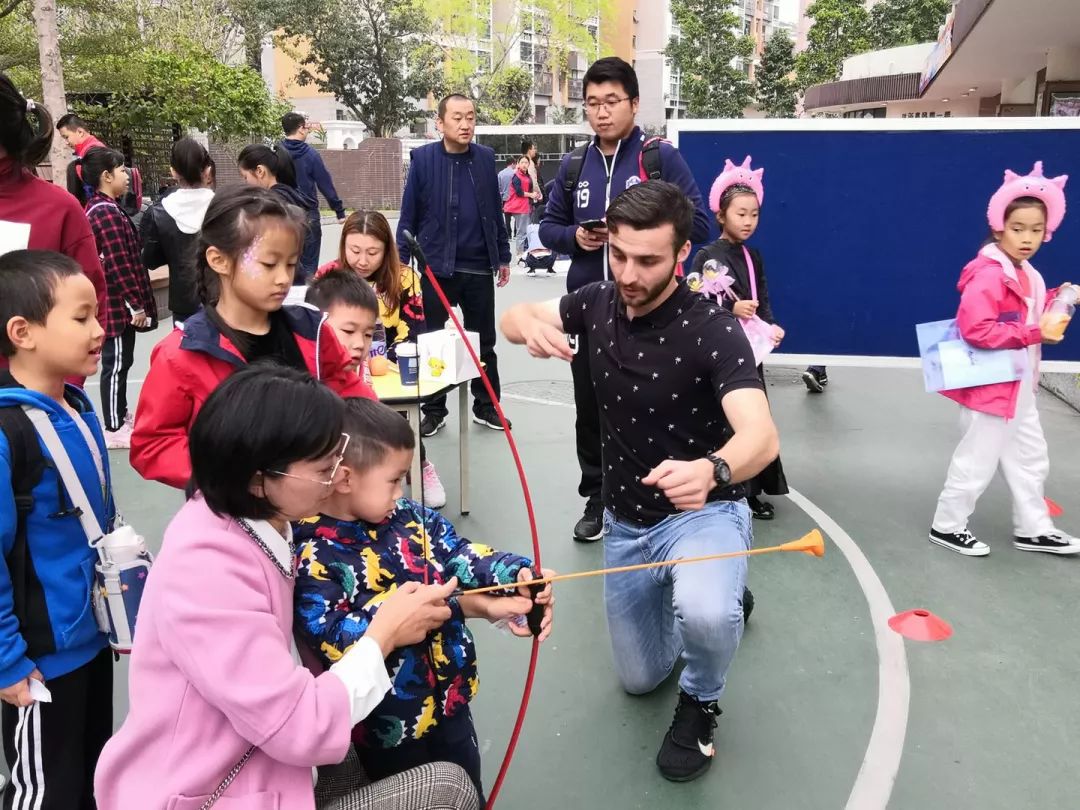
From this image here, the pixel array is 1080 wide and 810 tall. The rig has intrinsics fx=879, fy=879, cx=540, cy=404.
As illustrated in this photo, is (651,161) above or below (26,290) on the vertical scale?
above

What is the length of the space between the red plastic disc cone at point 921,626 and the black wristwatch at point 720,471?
1523mm

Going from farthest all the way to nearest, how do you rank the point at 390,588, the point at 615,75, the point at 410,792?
the point at 615,75 → the point at 390,588 → the point at 410,792

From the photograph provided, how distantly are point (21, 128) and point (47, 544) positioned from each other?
3.90 feet

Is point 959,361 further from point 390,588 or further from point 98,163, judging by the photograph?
point 98,163

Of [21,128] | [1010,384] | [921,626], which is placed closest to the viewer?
[21,128]

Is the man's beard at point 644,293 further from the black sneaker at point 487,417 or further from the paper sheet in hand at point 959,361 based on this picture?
the black sneaker at point 487,417

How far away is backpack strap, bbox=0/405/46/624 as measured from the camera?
5.89 ft

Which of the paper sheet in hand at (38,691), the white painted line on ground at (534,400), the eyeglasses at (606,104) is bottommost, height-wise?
the white painted line on ground at (534,400)

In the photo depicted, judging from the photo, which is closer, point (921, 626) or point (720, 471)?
point (720, 471)

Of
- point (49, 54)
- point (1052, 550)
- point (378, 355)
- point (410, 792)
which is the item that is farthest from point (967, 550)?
point (49, 54)

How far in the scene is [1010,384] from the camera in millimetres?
3688

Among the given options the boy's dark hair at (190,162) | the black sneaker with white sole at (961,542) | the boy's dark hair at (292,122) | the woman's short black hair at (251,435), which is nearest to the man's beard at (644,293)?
the woman's short black hair at (251,435)

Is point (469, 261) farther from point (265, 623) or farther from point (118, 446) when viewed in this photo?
point (265, 623)

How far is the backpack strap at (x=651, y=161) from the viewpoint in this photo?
152 inches
